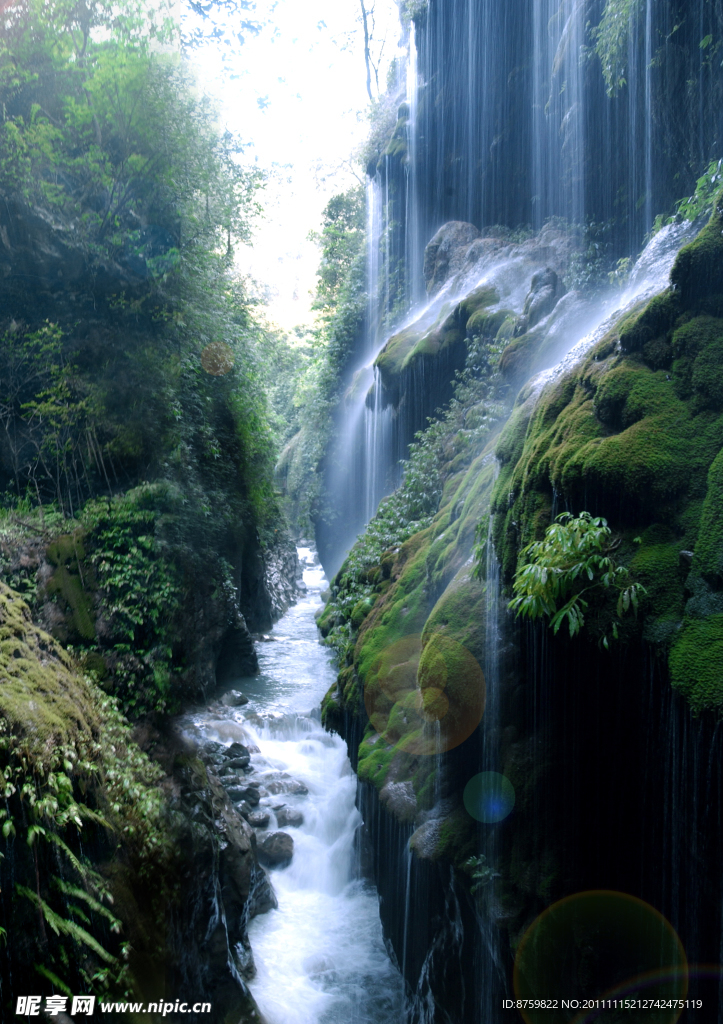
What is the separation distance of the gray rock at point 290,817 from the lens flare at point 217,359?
8085 millimetres

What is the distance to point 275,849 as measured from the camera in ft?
28.8

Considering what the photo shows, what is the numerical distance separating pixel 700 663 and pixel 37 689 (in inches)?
196

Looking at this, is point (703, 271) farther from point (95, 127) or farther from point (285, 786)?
point (95, 127)

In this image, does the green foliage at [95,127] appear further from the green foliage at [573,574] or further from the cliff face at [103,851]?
the green foliage at [573,574]

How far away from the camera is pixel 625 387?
4496 mm

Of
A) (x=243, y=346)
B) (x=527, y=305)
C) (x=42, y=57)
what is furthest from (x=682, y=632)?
(x=42, y=57)

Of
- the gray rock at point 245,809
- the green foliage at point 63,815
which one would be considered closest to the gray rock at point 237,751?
the gray rock at point 245,809

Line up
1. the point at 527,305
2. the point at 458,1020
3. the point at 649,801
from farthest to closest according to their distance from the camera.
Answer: the point at 527,305 → the point at 458,1020 → the point at 649,801

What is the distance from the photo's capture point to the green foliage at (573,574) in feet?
12.6

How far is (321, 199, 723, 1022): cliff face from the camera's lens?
3.60 m

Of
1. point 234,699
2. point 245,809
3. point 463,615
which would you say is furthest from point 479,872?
point 234,699

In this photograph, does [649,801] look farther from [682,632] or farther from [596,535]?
[596,535]

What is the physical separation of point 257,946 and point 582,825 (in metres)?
5.18

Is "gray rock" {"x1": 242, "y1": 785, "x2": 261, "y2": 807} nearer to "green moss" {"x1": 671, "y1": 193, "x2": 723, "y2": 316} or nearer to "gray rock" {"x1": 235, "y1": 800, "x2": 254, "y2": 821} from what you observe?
"gray rock" {"x1": 235, "y1": 800, "x2": 254, "y2": 821}
